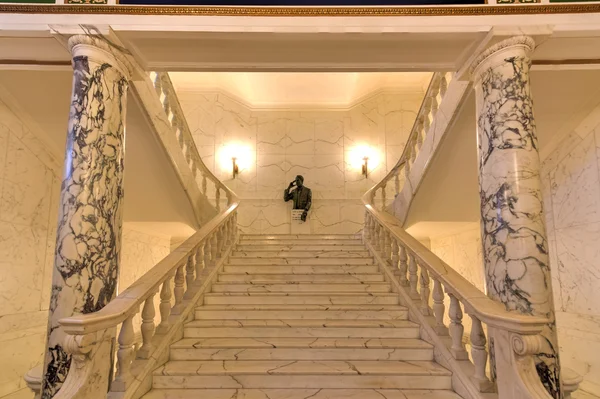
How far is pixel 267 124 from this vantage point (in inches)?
405

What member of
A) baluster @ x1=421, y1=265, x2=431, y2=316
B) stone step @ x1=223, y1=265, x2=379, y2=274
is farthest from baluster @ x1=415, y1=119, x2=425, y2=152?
baluster @ x1=421, y1=265, x2=431, y2=316

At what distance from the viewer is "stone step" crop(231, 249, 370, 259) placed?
640 centimetres

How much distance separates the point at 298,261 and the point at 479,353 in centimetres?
340

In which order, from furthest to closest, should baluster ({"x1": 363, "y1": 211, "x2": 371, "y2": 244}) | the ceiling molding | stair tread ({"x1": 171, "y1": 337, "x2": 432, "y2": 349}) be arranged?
the ceiling molding → baluster ({"x1": 363, "y1": 211, "x2": 371, "y2": 244}) → stair tread ({"x1": 171, "y1": 337, "x2": 432, "y2": 349})

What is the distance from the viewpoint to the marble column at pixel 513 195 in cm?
310

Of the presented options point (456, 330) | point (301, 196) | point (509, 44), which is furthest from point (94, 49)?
point (301, 196)

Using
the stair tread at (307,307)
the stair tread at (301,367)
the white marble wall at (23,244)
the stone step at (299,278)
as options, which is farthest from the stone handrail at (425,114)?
the white marble wall at (23,244)

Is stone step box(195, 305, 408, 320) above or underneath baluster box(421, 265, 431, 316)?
underneath

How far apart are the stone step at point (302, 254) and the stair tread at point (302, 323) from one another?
6.17 feet

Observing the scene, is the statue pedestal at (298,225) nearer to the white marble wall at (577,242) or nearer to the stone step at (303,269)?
the stone step at (303,269)

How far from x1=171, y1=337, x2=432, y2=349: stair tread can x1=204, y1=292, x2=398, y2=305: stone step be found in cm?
80

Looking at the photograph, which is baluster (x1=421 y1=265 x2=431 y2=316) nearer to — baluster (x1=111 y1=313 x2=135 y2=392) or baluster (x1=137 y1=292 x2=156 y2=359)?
baluster (x1=137 y1=292 x2=156 y2=359)

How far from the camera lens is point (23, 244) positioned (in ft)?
16.8

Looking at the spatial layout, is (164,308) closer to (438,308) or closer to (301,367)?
(301,367)
